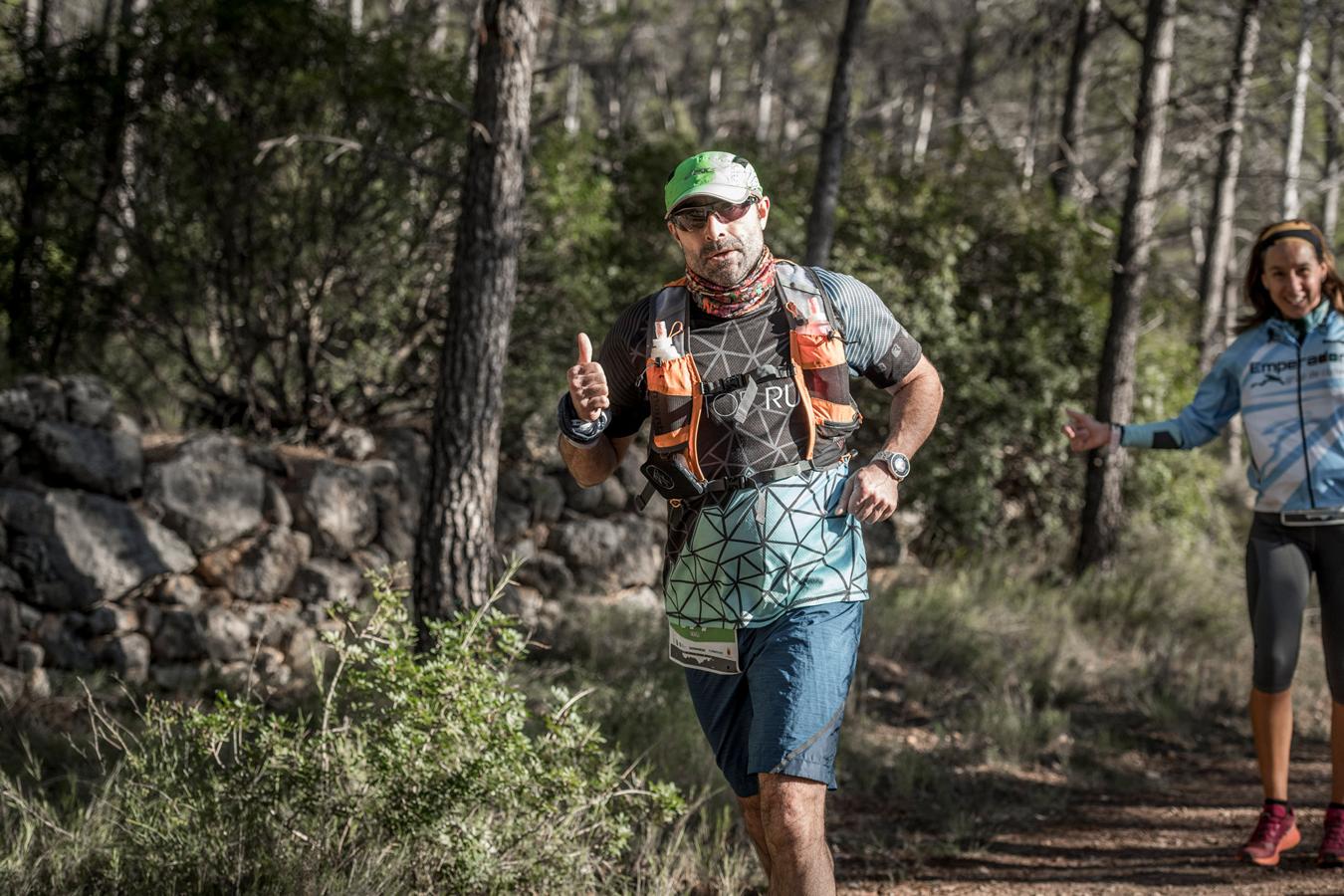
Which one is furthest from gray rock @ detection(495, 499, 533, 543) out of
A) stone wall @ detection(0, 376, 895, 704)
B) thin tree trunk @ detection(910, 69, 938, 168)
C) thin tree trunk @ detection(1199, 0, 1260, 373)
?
thin tree trunk @ detection(910, 69, 938, 168)

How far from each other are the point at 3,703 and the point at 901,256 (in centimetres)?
738

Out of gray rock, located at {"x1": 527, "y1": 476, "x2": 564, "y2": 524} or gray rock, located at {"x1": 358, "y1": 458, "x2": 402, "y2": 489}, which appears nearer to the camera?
gray rock, located at {"x1": 358, "y1": 458, "x2": 402, "y2": 489}

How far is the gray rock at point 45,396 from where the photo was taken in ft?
23.1

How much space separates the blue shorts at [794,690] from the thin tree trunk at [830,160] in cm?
561

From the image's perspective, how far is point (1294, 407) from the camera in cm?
444

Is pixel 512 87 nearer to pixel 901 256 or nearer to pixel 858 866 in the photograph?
pixel 858 866

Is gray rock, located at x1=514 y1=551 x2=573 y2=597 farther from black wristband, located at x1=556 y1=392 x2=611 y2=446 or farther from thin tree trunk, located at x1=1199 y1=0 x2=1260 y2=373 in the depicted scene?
thin tree trunk, located at x1=1199 y1=0 x2=1260 y2=373

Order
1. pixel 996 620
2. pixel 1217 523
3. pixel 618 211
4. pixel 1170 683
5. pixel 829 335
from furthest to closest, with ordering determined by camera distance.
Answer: pixel 1217 523
pixel 618 211
pixel 996 620
pixel 1170 683
pixel 829 335

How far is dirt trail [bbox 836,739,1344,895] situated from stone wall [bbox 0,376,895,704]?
308cm

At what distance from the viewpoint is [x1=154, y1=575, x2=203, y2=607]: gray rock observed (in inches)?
279

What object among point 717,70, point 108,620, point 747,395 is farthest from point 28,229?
point 717,70

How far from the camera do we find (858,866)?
4.78 meters

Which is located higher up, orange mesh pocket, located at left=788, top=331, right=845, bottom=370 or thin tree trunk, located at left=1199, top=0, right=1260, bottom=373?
thin tree trunk, located at left=1199, top=0, right=1260, bottom=373

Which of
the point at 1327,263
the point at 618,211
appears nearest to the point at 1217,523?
the point at 618,211
